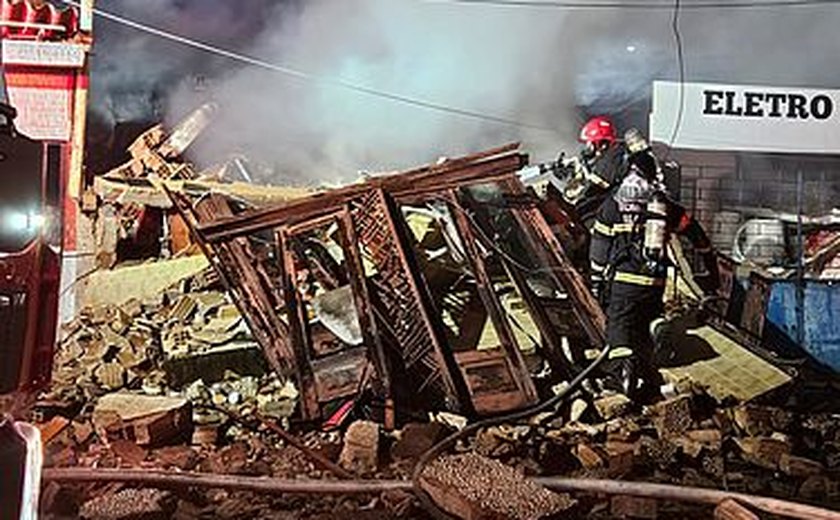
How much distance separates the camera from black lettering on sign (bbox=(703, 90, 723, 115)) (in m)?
8.66

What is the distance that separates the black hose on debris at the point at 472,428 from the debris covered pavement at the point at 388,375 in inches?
1.7

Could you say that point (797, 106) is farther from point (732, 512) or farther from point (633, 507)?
point (732, 512)

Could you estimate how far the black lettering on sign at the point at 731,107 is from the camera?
870 centimetres

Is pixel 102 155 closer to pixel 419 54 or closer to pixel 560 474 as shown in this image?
pixel 419 54

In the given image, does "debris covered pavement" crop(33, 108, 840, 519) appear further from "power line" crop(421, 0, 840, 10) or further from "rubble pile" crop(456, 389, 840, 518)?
"power line" crop(421, 0, 840, 10)

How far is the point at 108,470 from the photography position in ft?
14.7

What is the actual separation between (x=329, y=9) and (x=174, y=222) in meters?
2.67

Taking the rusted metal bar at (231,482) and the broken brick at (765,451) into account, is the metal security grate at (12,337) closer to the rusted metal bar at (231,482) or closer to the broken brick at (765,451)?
the rusted metal bar at (231,482)

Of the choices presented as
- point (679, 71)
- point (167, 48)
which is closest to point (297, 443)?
point (167, 48)

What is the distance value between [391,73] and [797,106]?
422 centimetres

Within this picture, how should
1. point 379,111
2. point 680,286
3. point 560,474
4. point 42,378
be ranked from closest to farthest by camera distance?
point 42,378, point 560,474, point 680,286, point 379,111

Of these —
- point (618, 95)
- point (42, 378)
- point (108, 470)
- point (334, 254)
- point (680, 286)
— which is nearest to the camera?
point (42, 378)

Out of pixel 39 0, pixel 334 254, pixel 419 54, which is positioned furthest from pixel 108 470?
pixel 419 54

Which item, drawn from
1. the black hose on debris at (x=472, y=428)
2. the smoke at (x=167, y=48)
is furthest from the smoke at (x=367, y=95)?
the black hose on debris at (x=472, y=428)
